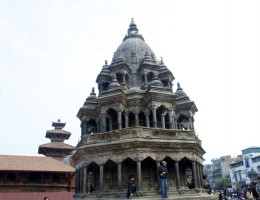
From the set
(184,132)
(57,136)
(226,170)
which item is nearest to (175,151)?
(184,132)

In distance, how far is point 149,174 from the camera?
20.2m

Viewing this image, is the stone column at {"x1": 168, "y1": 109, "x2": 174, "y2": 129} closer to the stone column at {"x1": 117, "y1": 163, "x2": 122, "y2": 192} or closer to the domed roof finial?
the stone column at {"x1": 117, "y1": 163, "x2": 122, "y2": 192}

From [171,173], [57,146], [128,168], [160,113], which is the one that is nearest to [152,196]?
[128,168]

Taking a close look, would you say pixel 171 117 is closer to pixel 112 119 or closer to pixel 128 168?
pixel 112 119

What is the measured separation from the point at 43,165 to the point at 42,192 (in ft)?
11.1

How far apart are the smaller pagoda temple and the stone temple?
25802mm

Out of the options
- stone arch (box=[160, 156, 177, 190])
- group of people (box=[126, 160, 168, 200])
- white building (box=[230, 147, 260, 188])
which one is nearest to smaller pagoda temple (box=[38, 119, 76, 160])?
stone arch (box=[160, 156, 177, 190])

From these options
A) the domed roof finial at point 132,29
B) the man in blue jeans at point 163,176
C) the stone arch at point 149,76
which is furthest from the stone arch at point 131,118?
the domed roof finial at point 132,29

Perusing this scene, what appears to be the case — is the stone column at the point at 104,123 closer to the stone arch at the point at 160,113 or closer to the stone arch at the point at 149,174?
the stone arch at the point at 149,174

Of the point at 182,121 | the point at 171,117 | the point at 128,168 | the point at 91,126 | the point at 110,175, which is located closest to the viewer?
the point at 128,168

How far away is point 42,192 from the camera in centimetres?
3169

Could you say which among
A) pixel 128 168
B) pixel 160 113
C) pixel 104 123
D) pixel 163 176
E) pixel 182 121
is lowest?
pixel 163 176

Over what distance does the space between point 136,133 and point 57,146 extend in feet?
117

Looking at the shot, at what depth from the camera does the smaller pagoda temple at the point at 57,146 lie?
5019 cm
